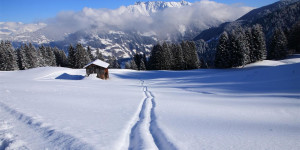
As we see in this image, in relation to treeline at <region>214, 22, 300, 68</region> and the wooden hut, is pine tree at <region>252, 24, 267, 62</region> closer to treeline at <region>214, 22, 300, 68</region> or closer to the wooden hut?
treeline at <region>214, 22, 300, 68</region>

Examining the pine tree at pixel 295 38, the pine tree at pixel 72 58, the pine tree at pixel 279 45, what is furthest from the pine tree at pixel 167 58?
the pine tree at pixel 295 38

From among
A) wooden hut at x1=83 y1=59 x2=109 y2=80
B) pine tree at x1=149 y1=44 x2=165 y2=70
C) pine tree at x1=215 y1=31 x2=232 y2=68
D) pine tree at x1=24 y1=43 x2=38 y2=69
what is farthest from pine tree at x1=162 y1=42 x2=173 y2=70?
pine tree at x1=24 y1=43 x2=38 y2=69

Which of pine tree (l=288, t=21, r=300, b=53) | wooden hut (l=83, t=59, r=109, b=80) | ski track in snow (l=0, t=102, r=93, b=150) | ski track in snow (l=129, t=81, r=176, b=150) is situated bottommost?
ski track in snow (l=129, t=81, r=176, b=150)

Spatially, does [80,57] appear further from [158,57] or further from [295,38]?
[295,38]

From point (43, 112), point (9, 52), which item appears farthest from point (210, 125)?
point (9, 52)

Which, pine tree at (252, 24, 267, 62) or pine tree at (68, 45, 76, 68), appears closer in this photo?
pine tree at (252, 24, 267, 62)

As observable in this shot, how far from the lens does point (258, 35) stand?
4506 centimetres

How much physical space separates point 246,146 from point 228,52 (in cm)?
4455

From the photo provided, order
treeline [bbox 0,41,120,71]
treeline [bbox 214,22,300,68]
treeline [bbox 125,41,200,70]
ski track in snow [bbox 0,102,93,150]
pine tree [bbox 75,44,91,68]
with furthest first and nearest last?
pine tree [bbox 75,44,91,68] → treeline [bbox 125,41,200,70] → treeline [bbox 0,41,120,71] → treeline [bbox 214,22,300,68] → ski track in snow [bbox 0,102,93,150]

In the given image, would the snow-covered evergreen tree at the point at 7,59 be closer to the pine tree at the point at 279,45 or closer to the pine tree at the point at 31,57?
the pine tree at the point at 31,57

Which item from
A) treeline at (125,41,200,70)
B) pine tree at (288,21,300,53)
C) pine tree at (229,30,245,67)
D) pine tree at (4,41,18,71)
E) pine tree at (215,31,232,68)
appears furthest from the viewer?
treeline at (125,41,200,70)

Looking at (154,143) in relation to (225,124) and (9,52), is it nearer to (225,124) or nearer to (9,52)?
(225,124)

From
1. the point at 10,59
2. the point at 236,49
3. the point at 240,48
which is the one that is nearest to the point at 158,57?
the point at 236,49

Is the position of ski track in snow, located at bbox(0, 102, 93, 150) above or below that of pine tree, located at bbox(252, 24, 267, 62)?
below
